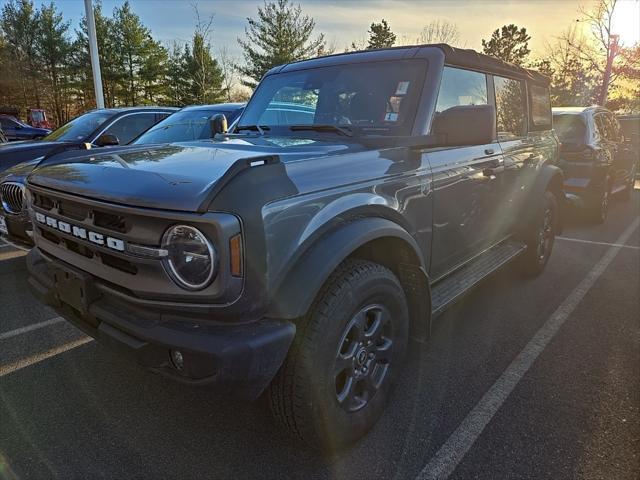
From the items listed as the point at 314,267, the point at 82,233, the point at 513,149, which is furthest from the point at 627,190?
the point at 82,233

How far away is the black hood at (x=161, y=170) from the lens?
5.42 feet

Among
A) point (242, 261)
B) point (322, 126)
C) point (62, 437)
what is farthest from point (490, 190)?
point (62, 437)

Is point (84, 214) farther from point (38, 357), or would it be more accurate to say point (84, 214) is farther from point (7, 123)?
point (7, 123)

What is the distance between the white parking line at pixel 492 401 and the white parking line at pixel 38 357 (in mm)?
2606

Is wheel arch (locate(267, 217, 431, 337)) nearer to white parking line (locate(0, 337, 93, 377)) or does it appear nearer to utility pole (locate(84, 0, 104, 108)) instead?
white parking line (locate(0, 337, 93, 377))

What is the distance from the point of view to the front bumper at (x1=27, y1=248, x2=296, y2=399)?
1.58 meters

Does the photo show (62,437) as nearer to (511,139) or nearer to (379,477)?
(379,477)

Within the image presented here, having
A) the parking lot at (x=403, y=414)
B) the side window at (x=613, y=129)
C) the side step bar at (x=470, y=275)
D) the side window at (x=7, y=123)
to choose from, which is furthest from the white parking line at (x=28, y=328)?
the side window at (x=7, y=123)

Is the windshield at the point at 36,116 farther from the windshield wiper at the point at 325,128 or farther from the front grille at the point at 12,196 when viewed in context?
the windshield wiper at the point at 325,128

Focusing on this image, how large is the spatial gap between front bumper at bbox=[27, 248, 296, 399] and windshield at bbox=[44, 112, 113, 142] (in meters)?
5.09

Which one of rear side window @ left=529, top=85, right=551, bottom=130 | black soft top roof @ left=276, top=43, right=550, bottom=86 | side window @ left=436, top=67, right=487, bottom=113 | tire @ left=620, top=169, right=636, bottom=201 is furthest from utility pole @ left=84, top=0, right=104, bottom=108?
tire @ left=620, top=169, right=636, bottom=201

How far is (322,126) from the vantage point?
9.16 ft

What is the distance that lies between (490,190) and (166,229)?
8.43 ft

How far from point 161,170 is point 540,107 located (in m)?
4.19
